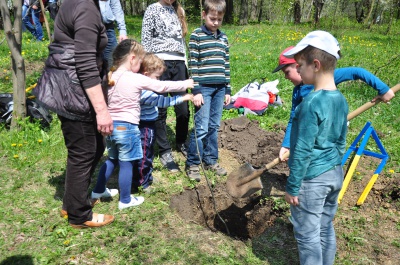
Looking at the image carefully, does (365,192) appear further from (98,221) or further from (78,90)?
(78,90)

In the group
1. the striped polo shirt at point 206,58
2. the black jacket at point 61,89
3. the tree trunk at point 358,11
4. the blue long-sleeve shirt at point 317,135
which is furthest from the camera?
the tree trunk at point 358,11

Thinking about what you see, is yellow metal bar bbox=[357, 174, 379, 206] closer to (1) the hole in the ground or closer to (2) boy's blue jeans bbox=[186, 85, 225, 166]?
(1) the hole in the ground

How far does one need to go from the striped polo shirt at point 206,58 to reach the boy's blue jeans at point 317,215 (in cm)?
175

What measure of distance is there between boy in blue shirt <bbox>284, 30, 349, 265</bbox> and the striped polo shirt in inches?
60.9

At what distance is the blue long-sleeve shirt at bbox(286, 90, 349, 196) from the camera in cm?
195

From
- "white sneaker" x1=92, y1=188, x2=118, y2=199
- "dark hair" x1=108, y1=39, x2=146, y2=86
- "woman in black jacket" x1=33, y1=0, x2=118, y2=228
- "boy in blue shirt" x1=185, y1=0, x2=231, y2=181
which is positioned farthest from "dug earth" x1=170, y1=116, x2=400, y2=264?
"dark hair" x1=108, y1=39, x2=146, y2=86

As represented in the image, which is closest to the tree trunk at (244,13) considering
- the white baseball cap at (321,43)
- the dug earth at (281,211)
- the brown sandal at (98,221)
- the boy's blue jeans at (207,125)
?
the dug earth at (281,211)

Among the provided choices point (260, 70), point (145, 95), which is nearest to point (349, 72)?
point (145, 95)

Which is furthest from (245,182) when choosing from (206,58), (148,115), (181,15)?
(181,15)

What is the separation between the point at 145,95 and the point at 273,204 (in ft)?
5.48

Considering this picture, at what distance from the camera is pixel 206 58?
3.59 metres

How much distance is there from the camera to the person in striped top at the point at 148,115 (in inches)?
120

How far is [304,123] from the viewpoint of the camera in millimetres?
1972

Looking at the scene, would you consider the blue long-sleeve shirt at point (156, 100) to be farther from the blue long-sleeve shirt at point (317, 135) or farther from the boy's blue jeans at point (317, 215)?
the boy's blue jeans at point (317, 215)
